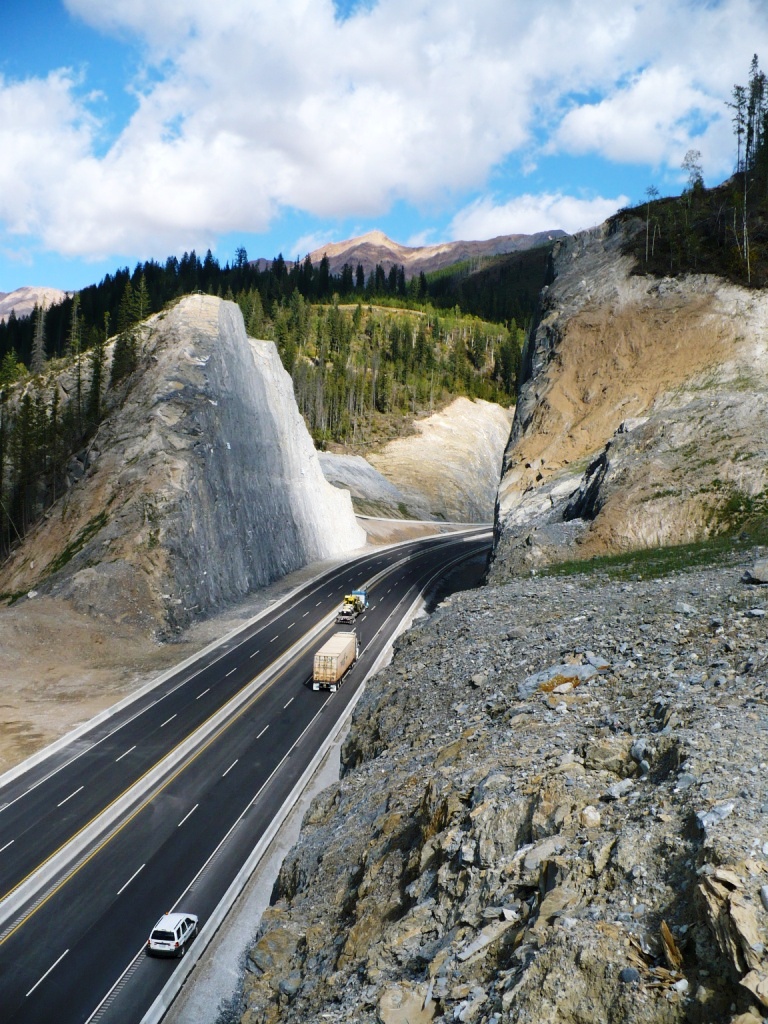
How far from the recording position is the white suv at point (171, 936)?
61.3ft

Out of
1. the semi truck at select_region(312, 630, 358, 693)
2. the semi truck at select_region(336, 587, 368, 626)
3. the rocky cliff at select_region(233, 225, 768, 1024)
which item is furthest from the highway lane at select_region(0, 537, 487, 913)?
the rocky cliff at select_region(233, 225, 768, 1024)

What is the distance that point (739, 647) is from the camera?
13.9 metres

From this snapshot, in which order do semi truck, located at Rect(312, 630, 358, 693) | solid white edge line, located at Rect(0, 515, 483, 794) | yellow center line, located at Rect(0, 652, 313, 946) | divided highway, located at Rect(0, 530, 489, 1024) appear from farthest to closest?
1. semi truck, located at Rect(312, 630, 358, 693)
2. solid white edge line, located at Rect(0, 515, 483, 794)
3. yellow center line, located at Rect(0, 652, 313, 946)
4. divided highway, located at Rect(0, 530, 489, 1024)

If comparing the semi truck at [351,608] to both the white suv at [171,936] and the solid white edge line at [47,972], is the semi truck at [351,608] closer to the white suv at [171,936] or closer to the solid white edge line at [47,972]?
the white suv at [171,936]

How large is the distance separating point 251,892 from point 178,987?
13.4ft

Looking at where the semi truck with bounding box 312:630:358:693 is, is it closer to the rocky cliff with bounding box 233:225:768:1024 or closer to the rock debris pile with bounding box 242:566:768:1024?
the rocky cliff with bounding box 233:225:768:1024

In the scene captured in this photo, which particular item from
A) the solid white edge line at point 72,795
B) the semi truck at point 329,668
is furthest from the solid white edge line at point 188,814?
the semi truck at point 329,668

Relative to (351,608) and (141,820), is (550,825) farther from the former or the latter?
(351,608)

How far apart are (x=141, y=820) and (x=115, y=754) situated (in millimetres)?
5728

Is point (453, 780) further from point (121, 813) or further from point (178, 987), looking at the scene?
point (121, 813)

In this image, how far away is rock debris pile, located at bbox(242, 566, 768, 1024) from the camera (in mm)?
6840

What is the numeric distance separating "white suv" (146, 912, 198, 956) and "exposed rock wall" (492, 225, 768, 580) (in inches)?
767

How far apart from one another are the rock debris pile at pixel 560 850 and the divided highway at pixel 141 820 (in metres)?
5.77

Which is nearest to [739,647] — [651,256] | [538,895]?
[538,895]
